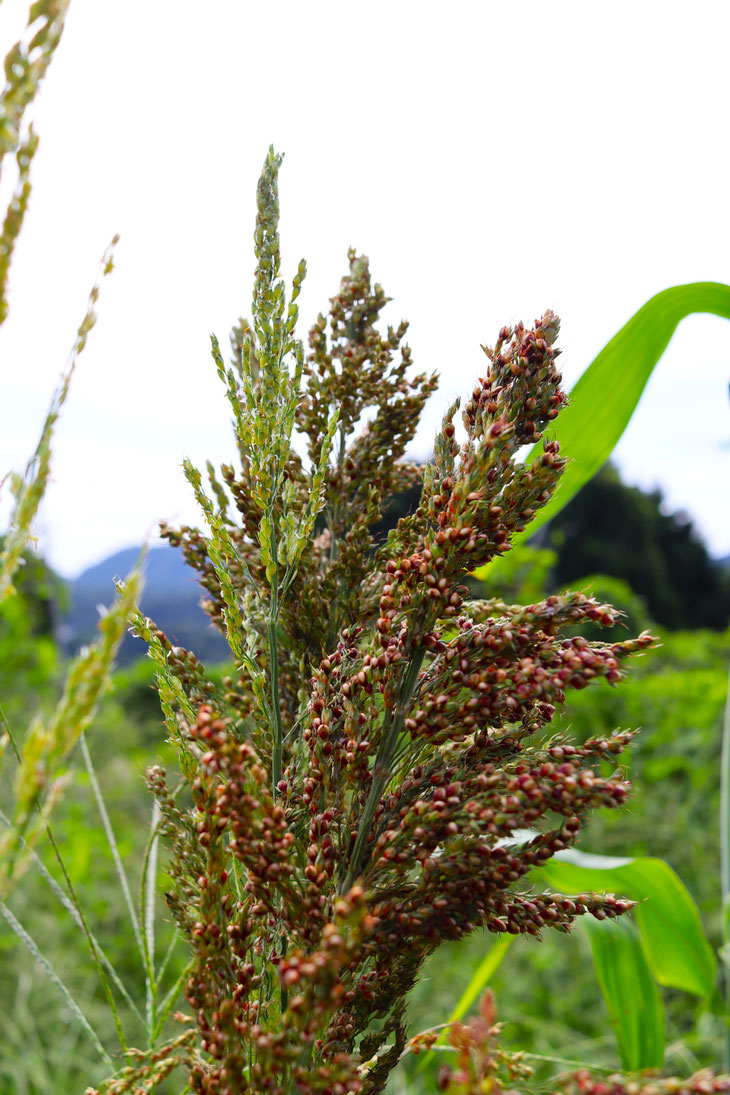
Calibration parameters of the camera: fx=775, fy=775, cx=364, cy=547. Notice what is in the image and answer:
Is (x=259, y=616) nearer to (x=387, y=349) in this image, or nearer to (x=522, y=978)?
(x=387, y=349)

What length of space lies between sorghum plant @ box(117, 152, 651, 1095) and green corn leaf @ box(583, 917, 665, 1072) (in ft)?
3.27

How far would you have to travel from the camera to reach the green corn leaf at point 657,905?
151 cm

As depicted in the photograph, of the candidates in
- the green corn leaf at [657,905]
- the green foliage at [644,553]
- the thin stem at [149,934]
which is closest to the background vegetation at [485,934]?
the green corn leaf at [657,905]

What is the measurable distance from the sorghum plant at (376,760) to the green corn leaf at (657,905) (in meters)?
0.79

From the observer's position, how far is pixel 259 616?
89 cm

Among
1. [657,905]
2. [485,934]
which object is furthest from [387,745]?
[485,934]

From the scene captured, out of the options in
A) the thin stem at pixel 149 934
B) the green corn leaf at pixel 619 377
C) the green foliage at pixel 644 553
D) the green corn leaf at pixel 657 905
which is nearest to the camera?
the thin stem at pixel 149 934

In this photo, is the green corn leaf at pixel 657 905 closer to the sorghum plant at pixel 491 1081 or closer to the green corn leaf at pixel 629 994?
the green corn leaf at pixel 629 994

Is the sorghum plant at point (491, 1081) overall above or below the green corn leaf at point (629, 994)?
above

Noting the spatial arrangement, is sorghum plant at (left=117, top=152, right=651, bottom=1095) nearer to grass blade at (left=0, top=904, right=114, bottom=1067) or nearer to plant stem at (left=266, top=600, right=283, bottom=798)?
plant stem at (left=266, top=600, right=283, bottom=798)

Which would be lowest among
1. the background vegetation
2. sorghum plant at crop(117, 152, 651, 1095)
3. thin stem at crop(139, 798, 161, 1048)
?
the background vegetation

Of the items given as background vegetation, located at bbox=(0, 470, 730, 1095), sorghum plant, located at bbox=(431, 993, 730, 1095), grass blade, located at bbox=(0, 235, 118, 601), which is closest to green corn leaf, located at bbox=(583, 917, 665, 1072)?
background vegetation, located at bbox=(0, 470, 730, 1095)

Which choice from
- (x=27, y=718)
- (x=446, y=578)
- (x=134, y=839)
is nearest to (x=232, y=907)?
(x=446, y=578)

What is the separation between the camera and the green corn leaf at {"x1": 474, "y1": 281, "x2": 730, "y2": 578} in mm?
1312
